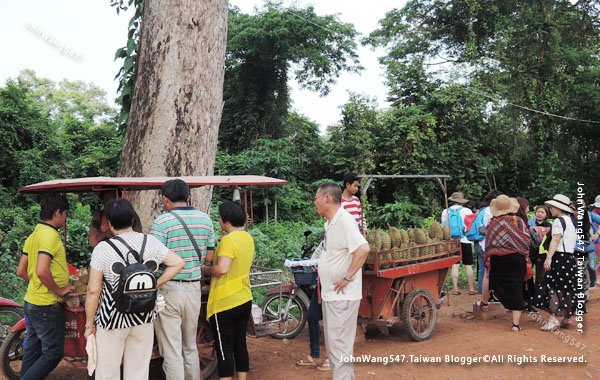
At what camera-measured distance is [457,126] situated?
18703mm

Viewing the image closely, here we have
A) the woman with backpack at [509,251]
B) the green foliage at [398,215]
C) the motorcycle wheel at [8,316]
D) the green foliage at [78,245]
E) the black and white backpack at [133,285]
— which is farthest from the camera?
the green foliage at [398,215]

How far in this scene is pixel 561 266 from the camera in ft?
23.7

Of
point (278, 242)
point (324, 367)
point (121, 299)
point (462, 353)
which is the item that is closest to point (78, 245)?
point (278, 242)

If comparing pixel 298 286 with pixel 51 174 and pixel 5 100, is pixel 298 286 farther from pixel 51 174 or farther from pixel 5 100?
pixel 5 100

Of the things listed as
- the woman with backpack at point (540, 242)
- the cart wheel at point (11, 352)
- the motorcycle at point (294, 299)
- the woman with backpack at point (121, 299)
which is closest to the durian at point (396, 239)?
the motorcycle at point (294, 299)

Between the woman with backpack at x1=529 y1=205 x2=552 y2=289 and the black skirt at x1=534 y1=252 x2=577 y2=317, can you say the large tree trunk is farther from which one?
the woman with backpack at x1=529 y1=205 x2=552 y2=289

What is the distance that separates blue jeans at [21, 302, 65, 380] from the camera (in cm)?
429

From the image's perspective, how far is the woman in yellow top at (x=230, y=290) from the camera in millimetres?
4500

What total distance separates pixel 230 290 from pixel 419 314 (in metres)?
3.17

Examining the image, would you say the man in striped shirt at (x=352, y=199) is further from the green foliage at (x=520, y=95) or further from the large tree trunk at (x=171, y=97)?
the green foliage at (x=520, y=95)

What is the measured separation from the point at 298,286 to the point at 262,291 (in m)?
3.30

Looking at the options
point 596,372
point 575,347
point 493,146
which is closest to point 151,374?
point 596,372

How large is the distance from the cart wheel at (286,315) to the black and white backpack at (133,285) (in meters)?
2.96

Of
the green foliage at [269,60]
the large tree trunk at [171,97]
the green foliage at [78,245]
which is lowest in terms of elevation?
the green foliage at [78,245]
